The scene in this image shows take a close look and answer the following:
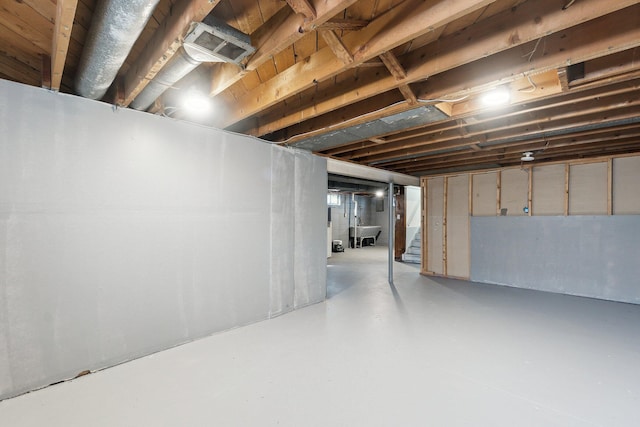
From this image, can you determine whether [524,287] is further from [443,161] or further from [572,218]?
[443,161]

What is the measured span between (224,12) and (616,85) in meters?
2.78

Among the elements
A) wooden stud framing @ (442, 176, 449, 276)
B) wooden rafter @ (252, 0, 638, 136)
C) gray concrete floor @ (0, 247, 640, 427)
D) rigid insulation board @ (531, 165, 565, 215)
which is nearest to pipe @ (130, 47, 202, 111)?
wooden rafter @ (252, 0, 638, 136)

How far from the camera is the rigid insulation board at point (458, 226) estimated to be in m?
5.61

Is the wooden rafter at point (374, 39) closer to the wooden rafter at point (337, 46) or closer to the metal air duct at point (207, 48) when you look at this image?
the wooden rafter at point (337, 46)

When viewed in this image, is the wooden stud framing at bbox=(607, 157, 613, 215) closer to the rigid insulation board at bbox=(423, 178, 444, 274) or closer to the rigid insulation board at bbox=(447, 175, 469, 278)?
the rigid insulation board at bbox=(447, 175, 469, 278)

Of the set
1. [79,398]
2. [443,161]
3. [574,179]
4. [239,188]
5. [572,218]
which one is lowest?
[79,398]

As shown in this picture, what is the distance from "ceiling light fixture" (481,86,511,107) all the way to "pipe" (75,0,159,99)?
234 centimetres

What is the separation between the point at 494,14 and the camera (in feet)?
5.13

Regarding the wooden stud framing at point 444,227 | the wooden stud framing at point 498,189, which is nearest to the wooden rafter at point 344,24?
the wooden stud framing at point 498,189

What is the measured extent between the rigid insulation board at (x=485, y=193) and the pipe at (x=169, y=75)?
207 inches

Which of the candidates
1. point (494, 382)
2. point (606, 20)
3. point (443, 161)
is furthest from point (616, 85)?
point (443, 161)

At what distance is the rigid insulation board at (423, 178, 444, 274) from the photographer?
5.94m

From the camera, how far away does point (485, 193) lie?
5410mm

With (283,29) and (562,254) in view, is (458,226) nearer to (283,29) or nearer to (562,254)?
(562,254)
